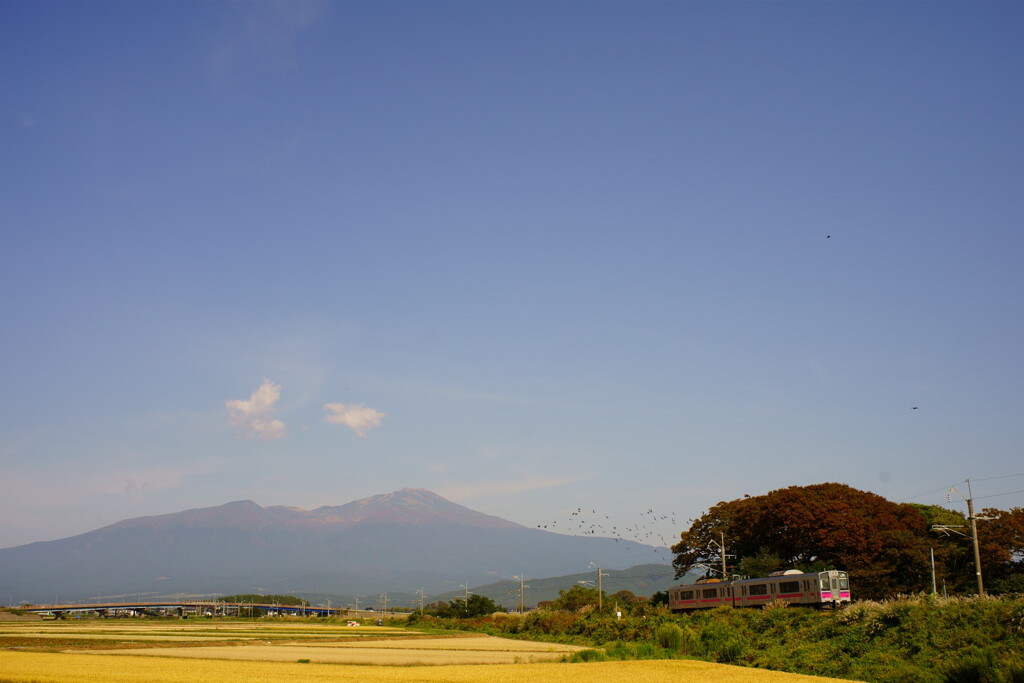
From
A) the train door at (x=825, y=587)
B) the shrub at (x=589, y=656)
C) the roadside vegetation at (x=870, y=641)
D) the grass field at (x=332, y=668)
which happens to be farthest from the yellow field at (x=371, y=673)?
the train door at (x=825, y=587)

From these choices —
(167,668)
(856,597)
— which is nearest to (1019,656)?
(167,668)

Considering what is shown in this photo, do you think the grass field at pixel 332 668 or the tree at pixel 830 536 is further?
the tree at pixel 830 536

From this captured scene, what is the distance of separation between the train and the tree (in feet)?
32.4

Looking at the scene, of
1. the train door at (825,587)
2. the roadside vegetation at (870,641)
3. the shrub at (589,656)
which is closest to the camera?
the roadside vegetation at (870,641)

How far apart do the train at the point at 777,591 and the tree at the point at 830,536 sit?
32.4ft

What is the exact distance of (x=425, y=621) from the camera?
112375 millimetres

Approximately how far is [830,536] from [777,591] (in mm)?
16186

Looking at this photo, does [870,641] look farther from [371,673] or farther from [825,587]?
[825,587]

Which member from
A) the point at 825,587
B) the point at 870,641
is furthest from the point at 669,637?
the point at 825,587

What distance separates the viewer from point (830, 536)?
7406cm

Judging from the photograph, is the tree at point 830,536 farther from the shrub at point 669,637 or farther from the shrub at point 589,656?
the shrub at point 589,656

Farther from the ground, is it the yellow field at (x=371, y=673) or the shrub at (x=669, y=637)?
the yellow field at (x=371, y=673)

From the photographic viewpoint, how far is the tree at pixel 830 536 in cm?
7173

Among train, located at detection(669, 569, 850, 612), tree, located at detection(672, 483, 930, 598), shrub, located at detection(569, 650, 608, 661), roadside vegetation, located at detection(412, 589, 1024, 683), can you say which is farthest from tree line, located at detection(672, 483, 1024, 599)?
shrub, located at detection(569, 650, 608, 661)
